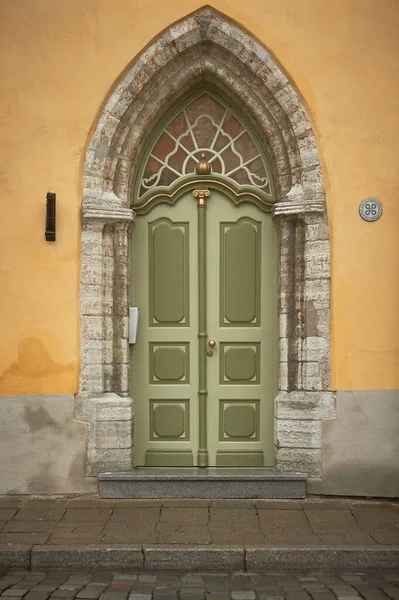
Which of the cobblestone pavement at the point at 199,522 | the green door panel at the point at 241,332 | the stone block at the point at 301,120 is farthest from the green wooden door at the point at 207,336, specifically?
the stone block at the point at 301,120

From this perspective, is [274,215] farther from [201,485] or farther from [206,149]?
[201,485]

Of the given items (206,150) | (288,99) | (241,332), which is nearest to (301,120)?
(288,99)

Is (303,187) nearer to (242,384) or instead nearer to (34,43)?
(242,384)

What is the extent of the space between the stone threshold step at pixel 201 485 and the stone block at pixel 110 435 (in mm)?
274

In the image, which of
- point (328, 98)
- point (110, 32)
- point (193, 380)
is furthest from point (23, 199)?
point (328, 98)

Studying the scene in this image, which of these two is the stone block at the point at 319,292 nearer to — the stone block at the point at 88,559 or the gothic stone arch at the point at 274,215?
the gothic stone arch at the point at 274,215

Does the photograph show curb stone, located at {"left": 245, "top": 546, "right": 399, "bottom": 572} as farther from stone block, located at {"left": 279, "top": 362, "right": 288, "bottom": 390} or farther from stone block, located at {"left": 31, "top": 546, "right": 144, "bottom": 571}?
stone block, located at {"left": 279, "top": 362, "right": 288, "bottom": 390}

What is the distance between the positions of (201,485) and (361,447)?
1.45 m

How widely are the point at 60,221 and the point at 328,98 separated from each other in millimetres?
2635

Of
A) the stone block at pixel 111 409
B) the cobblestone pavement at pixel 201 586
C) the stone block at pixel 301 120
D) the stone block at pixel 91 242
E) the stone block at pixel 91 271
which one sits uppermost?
the stone block at pixel 301 120

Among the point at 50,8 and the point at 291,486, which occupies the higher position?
the point at 50,8

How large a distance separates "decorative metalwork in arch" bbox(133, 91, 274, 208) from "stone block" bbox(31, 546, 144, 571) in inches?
132

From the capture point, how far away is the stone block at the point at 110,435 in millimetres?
6879

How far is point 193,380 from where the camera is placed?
286 inches
